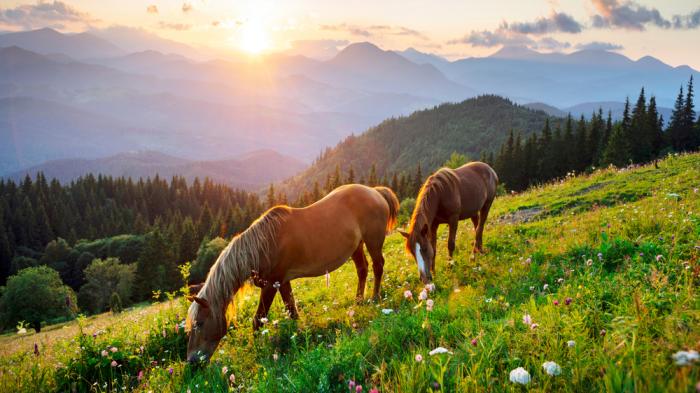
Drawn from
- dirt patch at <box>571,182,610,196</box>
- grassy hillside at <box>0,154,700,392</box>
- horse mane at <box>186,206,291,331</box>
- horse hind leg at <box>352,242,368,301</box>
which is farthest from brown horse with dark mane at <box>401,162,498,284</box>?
dirt patch at <box>571,182,610,196</box>

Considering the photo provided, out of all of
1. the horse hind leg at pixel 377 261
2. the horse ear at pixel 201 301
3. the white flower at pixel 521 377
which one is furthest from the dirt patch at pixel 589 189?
the white flower at pixel 521 377

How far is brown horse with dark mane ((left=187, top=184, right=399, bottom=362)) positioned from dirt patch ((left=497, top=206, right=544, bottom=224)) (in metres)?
7.68

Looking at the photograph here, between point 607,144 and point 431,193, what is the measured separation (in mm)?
79802

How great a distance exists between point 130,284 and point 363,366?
3565 inches

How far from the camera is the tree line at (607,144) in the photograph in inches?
2817

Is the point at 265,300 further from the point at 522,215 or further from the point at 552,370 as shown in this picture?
the point at 522,215

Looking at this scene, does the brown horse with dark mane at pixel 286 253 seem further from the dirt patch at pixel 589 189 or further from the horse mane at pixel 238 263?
the dirt patch at pixel 589 189

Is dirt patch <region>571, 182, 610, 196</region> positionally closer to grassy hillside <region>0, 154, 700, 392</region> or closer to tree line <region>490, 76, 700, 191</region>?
grassy hillside <region>0, 154, 700, 392</region>

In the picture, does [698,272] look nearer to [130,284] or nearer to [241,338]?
[241,338]

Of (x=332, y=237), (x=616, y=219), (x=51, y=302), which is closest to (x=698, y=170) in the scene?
(x=616, y=219)

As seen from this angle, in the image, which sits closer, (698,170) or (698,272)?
(698,272)

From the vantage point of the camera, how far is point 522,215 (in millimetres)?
15836

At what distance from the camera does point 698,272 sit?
14.6ft

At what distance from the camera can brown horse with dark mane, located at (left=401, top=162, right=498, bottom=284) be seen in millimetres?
7988
